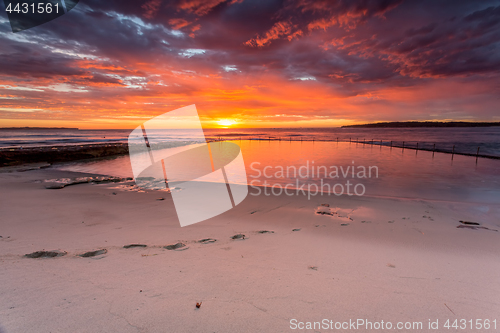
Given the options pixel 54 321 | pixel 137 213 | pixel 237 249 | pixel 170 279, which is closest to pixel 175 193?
pixel 137 213

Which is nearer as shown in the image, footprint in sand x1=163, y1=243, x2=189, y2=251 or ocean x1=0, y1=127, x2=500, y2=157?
footprint in sand x1=163, y1=243, x2=189, y2=251

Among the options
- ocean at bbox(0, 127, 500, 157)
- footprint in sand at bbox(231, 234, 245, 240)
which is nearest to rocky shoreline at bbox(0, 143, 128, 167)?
ocean at bbox(0, 127, 500, 157)

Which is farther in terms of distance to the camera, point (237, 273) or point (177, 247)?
point (177, 247)

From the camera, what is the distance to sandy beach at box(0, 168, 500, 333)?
2.13 metres

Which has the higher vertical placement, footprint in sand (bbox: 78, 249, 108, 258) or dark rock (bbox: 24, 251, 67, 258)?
dark rock (bbox: 24, 251, 67, 258)

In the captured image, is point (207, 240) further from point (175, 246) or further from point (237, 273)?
point (237, 273)

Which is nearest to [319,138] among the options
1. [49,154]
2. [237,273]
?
[49,154]

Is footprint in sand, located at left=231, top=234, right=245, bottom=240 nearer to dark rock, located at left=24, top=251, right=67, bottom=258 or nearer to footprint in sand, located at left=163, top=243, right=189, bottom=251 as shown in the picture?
footprint in sand, located at left=163, top=243, right=189, bottom=251

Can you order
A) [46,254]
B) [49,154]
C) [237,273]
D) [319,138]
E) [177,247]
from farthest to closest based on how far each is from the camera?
[319,138], [49,154], [177,247], [46,254], [237,273]

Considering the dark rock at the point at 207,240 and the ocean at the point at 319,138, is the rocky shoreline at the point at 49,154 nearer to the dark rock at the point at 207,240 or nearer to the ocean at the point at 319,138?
the ocean at the point at 319,138

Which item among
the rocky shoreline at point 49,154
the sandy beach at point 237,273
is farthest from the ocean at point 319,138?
the sandy beach at point 237,273

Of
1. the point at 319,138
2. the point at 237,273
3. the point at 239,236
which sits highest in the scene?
the point at 319,138

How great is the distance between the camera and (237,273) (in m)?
3.00

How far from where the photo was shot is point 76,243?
389 centimetres
